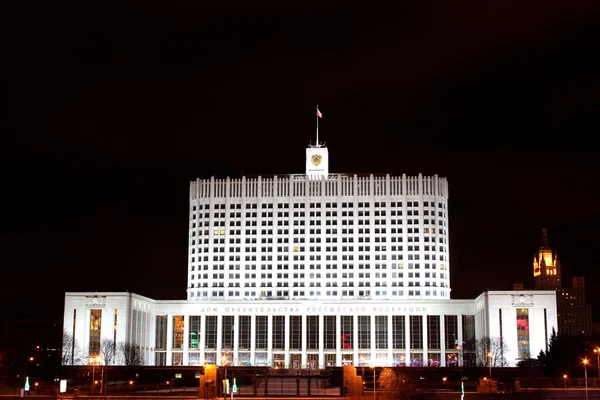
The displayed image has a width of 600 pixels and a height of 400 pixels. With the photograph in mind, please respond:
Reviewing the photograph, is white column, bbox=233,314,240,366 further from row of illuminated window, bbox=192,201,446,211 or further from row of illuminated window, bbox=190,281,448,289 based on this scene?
row of illuminated window, bbox=192,201,446,211

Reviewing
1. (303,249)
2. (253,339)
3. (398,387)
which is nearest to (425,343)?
(303,249)

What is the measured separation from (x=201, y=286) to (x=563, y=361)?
3287 inches

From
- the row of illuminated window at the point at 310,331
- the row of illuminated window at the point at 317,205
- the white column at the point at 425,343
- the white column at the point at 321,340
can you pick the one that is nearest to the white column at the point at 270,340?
the row of illuminated window at the point at 310,331

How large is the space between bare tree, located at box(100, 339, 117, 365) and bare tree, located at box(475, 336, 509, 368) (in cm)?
5972

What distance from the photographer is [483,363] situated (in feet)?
505

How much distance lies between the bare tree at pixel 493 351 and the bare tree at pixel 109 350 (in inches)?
2351

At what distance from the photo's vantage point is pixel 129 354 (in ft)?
522

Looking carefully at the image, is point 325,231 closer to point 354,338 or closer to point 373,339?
point 354,338

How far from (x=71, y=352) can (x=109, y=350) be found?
615 centimetres

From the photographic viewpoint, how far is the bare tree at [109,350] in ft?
517

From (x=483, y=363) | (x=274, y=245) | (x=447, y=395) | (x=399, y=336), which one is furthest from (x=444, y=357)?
(x=447, y=395)

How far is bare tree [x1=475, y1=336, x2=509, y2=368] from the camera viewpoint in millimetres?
153250

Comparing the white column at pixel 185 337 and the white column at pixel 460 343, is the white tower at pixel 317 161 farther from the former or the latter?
the white column at pixel 460 343

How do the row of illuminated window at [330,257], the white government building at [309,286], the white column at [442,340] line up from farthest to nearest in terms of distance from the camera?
the row of illuminated window at [330,257]
the white government building at [309,286]
the white column at [442,340]
